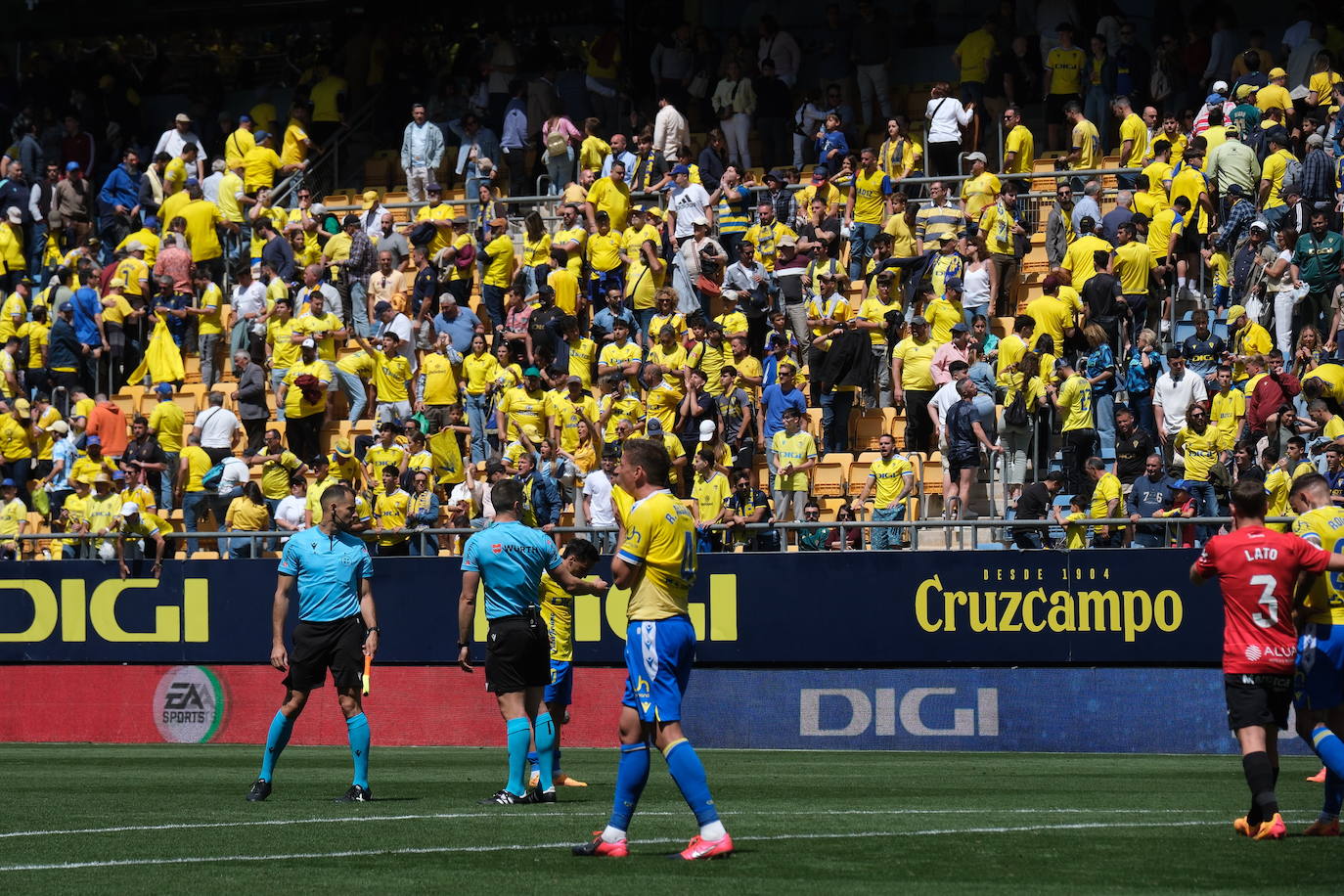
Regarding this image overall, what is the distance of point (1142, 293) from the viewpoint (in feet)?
76.9

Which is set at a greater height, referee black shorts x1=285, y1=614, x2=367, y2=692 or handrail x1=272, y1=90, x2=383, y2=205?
handrail x1=272, y1=90, x2=383, y2=205

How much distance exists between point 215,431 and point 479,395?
3543 mm

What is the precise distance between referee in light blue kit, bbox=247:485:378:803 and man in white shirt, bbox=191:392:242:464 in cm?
1314

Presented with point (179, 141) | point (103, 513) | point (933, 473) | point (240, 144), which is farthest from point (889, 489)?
point (179, 141)

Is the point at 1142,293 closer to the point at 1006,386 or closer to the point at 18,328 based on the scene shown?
the point at 1006,386

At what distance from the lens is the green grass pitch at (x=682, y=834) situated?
880cm

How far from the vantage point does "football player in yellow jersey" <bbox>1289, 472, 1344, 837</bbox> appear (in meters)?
10.2

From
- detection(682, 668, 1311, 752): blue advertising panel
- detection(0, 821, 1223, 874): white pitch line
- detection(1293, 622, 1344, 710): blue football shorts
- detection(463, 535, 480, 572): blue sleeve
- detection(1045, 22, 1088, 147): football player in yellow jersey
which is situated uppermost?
detection(1045, 22, 1088, 147): football player in yellow jersey

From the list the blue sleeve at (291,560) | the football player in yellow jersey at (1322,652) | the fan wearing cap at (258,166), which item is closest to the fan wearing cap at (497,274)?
the fan wearing cap at (258,166)

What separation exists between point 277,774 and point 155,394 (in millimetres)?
13126

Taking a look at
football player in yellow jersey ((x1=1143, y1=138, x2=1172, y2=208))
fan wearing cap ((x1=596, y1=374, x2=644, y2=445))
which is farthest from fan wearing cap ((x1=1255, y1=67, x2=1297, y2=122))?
fan wearing cap ((x1=596, y1=374, x2=644, y2=445))

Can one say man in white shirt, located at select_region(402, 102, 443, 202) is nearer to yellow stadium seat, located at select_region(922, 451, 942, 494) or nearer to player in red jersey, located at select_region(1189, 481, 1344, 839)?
yellow stadium seat, located at select_region(922, 451, 942, 494)

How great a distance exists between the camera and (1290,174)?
2309 centimetres

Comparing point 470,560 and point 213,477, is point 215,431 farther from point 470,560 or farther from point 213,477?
point 470,560
